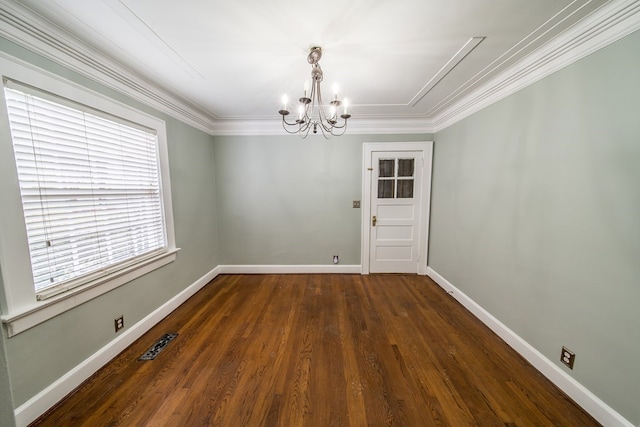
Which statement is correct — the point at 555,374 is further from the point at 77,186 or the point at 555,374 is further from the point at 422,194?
the point at 77,186

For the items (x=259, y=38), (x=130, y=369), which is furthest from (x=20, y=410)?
(x=259, y=38)

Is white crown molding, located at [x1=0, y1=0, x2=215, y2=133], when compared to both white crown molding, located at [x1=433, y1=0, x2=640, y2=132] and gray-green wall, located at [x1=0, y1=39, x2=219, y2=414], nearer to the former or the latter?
gray-green wall, located at [x1=0, y1=39, x2=219, y2=414]

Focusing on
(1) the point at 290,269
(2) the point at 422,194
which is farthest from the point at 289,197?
(2) the point at 422,194

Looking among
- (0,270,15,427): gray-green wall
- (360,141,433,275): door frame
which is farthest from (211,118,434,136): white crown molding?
(0,270,15,427): gray-green wall

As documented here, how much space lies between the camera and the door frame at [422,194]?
3424 mm

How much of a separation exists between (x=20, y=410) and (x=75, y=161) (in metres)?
1.58

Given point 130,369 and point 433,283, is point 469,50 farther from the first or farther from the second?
point 130,369

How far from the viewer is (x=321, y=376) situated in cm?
172

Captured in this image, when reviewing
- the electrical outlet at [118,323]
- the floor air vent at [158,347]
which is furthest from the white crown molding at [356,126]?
the floor air vent at [158,347]

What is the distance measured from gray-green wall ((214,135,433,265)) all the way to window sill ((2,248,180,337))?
1.49m

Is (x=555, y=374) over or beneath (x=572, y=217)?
beneath

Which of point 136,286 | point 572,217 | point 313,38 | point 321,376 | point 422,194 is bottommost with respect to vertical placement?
point 321,376

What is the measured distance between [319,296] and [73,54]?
316 cm

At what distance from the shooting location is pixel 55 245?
1.54 metres
